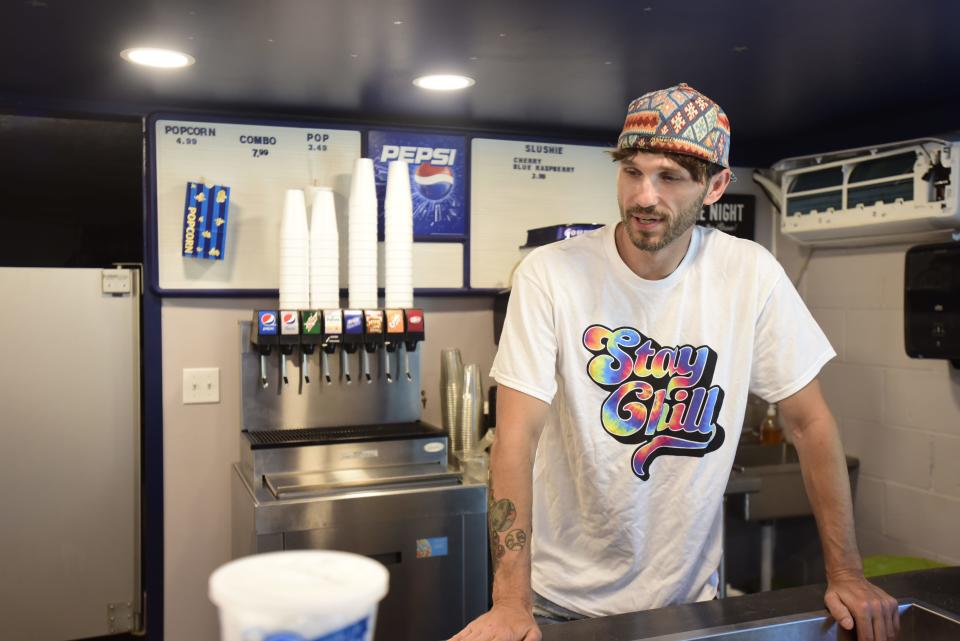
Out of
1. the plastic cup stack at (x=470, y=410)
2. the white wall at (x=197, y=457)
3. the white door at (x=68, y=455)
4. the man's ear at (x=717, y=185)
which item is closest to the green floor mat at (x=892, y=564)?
the plastic cup stack at (x=470, y=410)

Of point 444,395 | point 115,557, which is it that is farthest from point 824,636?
point 115,557

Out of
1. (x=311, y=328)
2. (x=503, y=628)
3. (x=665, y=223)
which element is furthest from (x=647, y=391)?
(x=311, y=328)

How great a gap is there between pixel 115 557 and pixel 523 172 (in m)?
2.02

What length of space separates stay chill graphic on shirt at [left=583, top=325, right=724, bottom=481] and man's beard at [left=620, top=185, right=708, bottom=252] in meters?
0.18

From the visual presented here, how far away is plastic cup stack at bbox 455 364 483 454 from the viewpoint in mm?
2934

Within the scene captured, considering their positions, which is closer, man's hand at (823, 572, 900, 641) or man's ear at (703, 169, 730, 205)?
man's hand at (823, 572, 900, 641)

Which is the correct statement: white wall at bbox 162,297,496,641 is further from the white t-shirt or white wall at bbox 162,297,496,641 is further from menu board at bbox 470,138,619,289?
the white t-shirt

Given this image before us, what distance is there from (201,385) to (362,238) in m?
0.74

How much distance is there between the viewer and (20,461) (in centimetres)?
303

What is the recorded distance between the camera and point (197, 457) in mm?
2943

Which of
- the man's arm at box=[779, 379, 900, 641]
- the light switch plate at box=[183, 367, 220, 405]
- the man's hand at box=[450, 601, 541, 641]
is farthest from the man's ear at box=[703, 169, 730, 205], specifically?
the light switch plate at box=[183, 367, 220, 405]

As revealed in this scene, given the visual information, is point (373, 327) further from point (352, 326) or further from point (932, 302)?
point (932, 302)

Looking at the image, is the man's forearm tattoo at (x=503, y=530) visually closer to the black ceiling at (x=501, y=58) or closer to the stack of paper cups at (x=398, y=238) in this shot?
the black ceiling at (x=501, y=58)

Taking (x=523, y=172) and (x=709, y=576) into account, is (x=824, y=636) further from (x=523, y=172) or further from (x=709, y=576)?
(x=523, y=172)
